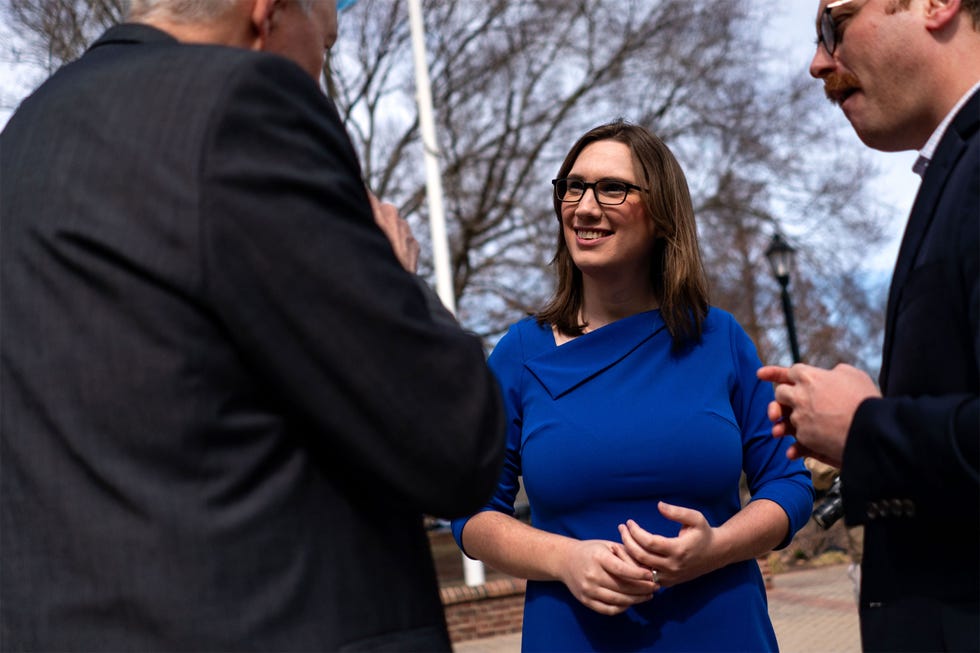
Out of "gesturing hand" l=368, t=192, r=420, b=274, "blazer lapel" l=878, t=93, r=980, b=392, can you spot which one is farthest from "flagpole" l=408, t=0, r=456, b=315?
"gesturing hand" l=368, t=192, r=420, b=274

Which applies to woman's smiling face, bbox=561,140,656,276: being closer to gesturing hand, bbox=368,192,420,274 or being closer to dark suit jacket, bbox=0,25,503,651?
gesturing hand, bbox=368,192,420,274

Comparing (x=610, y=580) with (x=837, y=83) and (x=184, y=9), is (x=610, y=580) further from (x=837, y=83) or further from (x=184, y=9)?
(x=184, y=9)

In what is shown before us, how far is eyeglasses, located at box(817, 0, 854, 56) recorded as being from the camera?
7.02 ft

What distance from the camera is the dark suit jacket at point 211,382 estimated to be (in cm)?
149

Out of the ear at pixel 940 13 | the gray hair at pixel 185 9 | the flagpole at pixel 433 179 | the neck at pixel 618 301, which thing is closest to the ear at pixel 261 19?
the gray hair at pixel 185 9

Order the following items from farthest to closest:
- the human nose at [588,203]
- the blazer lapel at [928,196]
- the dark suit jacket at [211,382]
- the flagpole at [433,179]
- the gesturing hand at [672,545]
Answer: the flagpole at [433,179] < the human nose at [588,203] < the gesturing hand at [672,545] < the blazer lapel at [928,196] < the dark suit jacket at [211,382]

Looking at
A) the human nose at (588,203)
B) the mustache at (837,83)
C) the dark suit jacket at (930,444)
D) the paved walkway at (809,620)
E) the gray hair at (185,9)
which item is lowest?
the paved walkway at (809,620)

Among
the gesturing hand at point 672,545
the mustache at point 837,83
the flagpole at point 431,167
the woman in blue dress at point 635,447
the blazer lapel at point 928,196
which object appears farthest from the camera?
the flagpole at point 431,167

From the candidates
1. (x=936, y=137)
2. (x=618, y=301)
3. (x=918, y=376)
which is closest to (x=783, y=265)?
(x=618, y=301)

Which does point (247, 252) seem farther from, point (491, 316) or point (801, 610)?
point (491, 316)

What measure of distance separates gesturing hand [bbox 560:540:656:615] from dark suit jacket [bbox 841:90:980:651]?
0.66 metres

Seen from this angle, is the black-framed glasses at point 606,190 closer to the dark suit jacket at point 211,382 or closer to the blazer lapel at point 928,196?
the blazer lapel at point 928,196

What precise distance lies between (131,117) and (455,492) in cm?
69

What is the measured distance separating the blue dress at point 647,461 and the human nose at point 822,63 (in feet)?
2.96
